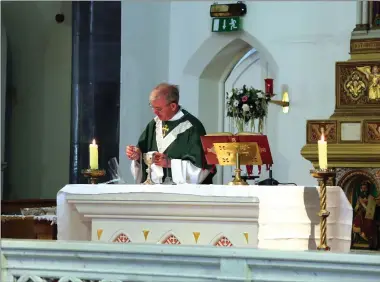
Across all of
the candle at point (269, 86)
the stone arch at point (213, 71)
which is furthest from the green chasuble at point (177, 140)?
the stone arch at point (213, 71)

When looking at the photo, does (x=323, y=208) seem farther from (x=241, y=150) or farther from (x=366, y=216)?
(x=366, y=216)

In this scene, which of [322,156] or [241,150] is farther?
[241,150]

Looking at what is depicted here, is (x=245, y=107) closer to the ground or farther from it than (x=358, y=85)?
closer to the ground

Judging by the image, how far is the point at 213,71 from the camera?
517 inches

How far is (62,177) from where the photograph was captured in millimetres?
13578

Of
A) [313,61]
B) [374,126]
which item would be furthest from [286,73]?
[374,126]

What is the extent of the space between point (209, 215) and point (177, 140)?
1474 mm

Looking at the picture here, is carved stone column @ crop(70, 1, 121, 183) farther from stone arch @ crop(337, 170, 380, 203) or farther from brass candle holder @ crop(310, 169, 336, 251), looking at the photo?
brass candle holder @ crop(310, 169, 336, 251)

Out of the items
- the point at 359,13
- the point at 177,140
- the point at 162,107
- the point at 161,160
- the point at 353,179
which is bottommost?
the point at 353,179

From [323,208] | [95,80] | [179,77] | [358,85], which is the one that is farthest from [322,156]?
[179,77]

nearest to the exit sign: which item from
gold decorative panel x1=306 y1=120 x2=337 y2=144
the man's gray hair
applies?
gold decorative panel x1=306 y1=120 x2=337 y2=144

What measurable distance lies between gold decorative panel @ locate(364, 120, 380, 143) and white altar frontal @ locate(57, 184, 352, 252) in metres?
4.36

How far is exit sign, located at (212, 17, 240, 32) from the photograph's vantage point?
1220 centimetres

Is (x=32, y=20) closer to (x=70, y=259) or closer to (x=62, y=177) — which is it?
(x=62, y=177)
